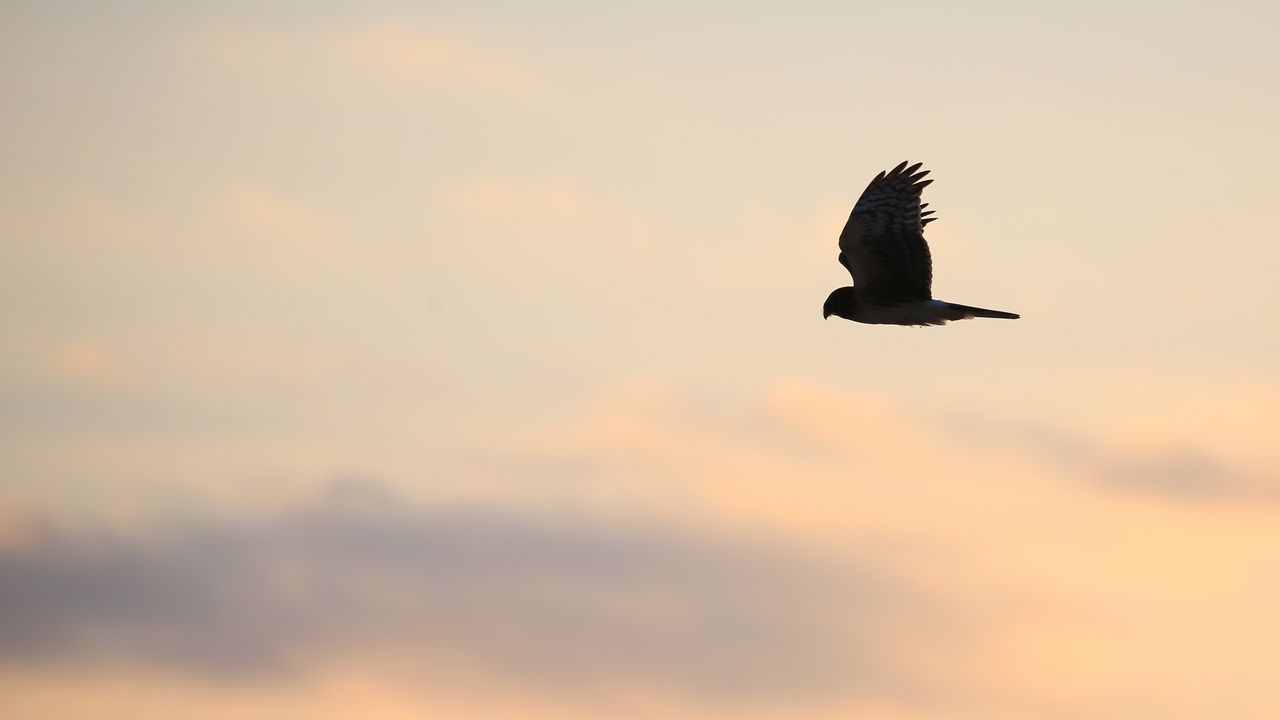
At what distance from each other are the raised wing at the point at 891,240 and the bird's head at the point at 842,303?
0.39m

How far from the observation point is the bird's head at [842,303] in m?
30.3

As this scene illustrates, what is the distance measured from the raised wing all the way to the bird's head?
1.26 feet

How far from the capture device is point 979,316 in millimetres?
29031

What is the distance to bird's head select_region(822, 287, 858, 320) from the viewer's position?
99.5ft

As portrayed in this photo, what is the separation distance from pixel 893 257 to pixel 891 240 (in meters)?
0.29

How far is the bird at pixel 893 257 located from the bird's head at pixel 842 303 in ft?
0.09

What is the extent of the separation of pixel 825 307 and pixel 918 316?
5.61 feet

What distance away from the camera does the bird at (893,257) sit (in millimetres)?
29172

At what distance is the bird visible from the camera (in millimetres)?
29172

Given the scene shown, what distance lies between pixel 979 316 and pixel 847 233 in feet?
7.90

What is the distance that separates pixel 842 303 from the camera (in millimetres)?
30406

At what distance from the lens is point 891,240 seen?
29375mm

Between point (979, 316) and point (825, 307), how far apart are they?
2841 mm

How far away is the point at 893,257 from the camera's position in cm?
2950
